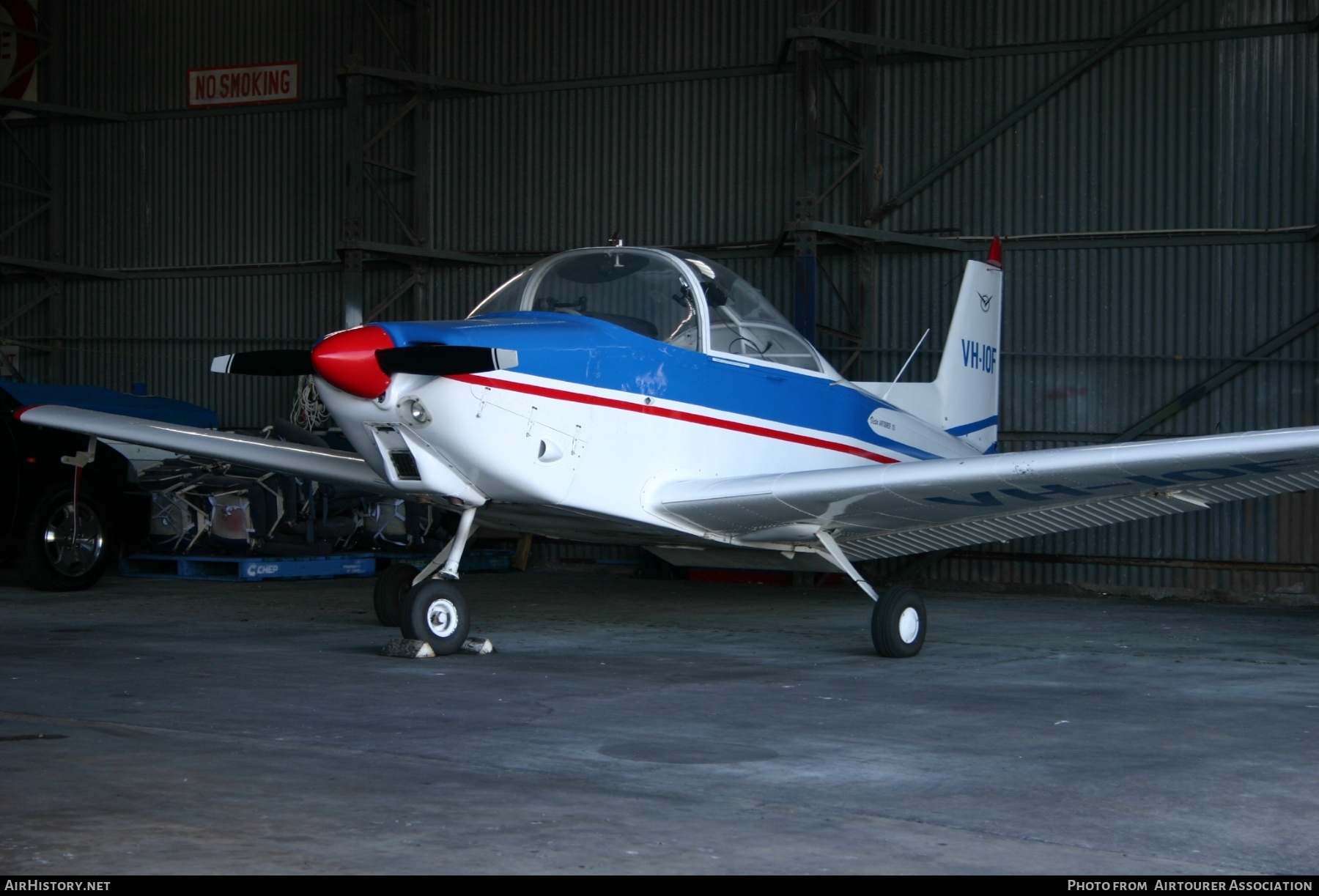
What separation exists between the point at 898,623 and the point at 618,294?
2473 mm

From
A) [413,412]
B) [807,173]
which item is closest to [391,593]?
[413,412]

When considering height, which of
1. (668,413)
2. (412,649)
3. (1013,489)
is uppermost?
(668,413)

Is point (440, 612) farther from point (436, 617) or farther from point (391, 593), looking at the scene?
point (391, 593)

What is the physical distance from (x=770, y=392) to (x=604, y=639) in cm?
185

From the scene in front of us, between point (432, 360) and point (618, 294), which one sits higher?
point (618, 294)

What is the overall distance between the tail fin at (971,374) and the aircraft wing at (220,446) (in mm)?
4242

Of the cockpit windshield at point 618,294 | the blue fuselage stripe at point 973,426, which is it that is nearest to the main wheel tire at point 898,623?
the cockpit windshield at point 618,294

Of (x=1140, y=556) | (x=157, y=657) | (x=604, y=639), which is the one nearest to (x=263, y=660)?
(x=157, y=657)

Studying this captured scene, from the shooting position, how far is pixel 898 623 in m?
7.63

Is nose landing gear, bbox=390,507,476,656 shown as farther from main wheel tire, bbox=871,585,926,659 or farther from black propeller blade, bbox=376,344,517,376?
main wheel tire, bbox=871,585,926,659

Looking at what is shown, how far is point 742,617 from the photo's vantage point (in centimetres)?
996

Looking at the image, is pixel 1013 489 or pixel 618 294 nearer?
pixel 1013 489

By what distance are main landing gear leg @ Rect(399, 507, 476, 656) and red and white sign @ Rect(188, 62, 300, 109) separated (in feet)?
35.3

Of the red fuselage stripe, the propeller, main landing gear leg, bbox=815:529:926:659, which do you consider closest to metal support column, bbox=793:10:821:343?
the red fuselage stripe
